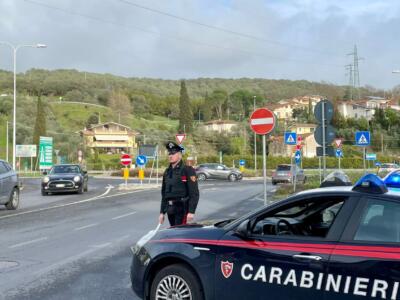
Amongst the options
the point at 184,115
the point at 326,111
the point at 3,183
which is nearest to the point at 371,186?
the point at 326,111

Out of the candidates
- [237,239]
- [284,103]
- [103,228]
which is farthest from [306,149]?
[237,239]

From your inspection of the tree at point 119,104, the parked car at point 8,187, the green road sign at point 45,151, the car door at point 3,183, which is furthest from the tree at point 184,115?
the car door at point 3,183

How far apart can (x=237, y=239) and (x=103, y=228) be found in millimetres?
8936

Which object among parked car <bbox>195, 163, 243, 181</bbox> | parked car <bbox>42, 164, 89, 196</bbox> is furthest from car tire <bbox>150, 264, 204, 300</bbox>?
parked car <bbox>195, 163, 243, 181</bbox>

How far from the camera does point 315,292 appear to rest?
4555 mm

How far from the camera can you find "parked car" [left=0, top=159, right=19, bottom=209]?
57.9 feet

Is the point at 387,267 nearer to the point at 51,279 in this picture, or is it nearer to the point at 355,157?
the point at 51,279

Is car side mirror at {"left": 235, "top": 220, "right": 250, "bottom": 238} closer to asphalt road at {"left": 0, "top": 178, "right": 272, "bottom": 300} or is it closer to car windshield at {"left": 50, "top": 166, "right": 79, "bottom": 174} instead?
asphalt road at {"left": 0, "top": 178, "right": 272, "bottom": 300}

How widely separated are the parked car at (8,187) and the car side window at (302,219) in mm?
13959

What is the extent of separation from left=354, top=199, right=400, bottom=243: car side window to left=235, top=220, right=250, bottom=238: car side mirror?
0.98 m

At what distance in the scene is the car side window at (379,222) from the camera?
4.48 metres

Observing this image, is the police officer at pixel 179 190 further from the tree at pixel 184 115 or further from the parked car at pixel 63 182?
the tree at pixel 184 115

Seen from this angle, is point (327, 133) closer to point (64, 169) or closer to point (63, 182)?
point (63, 182)

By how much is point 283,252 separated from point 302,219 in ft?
2.20
